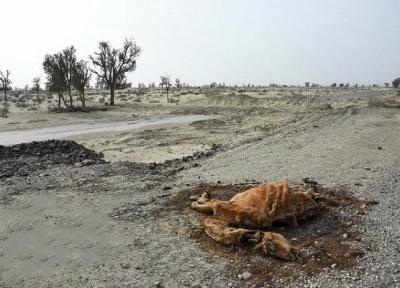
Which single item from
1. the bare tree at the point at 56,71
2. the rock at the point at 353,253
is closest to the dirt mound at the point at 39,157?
the rock at the point at 353,253

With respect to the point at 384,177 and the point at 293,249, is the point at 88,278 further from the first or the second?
the point at 384,177

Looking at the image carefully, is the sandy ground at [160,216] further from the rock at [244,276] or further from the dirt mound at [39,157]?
the dirt mound at [39,157]

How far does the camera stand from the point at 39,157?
42.8 feet

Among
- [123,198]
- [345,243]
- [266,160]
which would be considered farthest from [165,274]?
[266,160]

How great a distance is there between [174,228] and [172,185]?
2.40 metres

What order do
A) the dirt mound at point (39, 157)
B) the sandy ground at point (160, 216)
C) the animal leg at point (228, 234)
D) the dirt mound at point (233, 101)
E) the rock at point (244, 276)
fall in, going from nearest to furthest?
the rock at point (244, 276) → the sandy ground at point (160, 216) → the animal leg at point (228, 234) → the dirt mound at point (39, 157) → the dirt mound at point (233, 101)

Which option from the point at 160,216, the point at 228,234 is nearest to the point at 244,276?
the point at 228,234

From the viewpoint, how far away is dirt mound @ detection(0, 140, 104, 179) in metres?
11.6

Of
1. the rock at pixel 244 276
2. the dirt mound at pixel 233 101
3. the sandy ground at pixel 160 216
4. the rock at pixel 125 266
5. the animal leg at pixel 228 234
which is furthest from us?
the dirt mound at pixel 233 101

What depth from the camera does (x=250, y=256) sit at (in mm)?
6344

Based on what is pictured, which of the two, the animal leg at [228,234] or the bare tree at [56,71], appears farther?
the bare tree at [56,71]

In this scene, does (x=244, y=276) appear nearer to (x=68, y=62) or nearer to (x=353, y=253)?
(x=353, y=253)

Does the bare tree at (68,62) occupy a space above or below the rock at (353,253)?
above

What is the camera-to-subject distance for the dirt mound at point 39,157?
1159 cm
